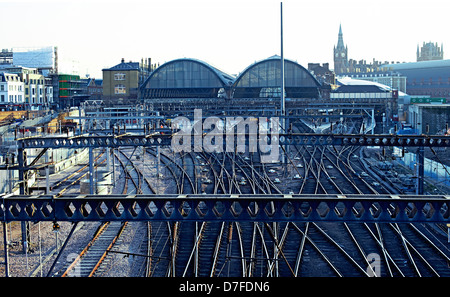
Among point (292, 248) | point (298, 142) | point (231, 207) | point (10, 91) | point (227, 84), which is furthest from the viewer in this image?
point (10, 91)

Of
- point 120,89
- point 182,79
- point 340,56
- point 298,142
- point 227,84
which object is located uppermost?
point 340,56

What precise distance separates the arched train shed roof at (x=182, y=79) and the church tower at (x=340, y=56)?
295ft

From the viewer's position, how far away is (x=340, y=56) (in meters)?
134

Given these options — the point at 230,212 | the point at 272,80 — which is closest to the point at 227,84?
the point at 272,80

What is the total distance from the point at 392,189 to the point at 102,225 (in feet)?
38.3

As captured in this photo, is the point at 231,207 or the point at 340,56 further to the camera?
the point at 340,56

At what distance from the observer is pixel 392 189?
2047 centimetres

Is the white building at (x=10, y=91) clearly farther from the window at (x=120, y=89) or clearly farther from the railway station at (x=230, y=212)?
the railway station at (x=230, y=212)

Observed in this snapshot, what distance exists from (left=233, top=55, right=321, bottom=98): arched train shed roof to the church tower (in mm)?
88525

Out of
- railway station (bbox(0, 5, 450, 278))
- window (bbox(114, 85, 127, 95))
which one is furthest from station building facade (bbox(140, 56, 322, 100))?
railway station (bbox(0, 5, 450, 278))

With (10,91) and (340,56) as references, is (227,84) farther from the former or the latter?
(340,56)

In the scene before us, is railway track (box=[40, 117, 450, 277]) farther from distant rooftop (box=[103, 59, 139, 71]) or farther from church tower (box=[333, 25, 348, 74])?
church tower (box=[333, 25, 348, 74])

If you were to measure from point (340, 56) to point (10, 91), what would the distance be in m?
101

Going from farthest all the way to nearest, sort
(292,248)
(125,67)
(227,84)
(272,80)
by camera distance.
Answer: (125,67), (227,84), (272,80), (292,248)
